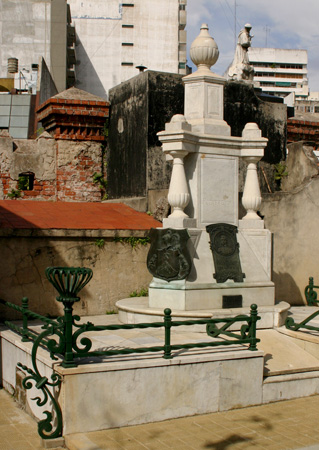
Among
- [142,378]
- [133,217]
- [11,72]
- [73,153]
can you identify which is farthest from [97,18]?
[142,378]

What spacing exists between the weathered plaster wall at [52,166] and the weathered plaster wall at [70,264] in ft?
13.2

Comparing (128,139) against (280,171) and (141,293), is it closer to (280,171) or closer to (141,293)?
(280,171)

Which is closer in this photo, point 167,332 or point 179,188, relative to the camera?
point 167,332

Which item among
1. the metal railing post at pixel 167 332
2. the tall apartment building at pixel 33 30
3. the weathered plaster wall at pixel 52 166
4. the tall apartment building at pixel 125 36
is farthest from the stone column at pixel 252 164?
the tall apartment building at pixel 125 36

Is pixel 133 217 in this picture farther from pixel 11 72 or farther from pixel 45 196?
pixel 11 72

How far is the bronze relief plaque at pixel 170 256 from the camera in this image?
28.8ft

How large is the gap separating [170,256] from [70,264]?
2.06 m

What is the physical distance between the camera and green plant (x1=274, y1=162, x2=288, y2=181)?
14312mm

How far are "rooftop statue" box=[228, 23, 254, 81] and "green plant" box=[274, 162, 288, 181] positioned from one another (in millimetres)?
3604

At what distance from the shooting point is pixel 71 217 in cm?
1089

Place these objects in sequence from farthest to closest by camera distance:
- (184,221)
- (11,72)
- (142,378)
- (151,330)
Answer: (11,72) → (184,221) → (151,330) → (142,378)

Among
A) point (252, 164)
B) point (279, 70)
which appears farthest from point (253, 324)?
point (279, 70)

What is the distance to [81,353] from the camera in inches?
240

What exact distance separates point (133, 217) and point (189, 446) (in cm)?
633
